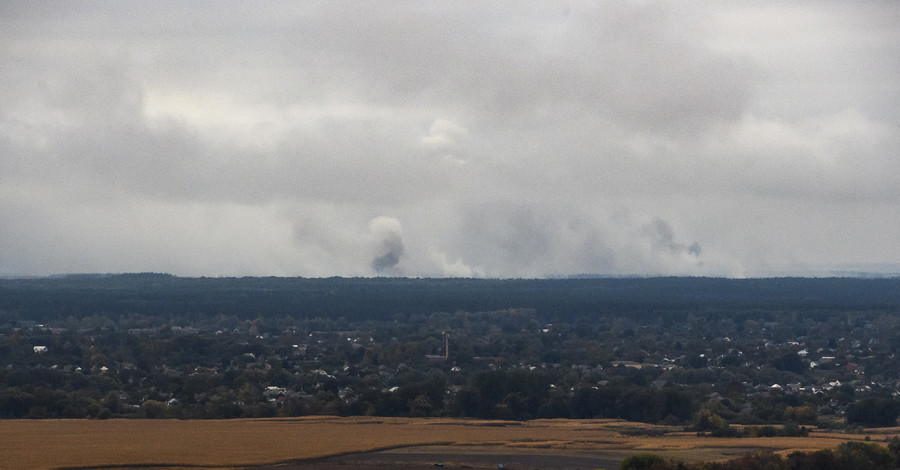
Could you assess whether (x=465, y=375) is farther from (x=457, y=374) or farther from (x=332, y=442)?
(x=332, y=442)

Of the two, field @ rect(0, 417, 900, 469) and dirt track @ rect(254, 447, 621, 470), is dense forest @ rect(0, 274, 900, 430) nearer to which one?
field @ rect(0, 417, 900, 469)

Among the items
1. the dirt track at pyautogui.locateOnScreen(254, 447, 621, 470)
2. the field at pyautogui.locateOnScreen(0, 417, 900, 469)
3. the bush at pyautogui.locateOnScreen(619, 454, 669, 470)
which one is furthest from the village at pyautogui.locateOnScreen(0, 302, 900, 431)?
the bush at pyautogui.locateOnScreen(619, 454, 669, 470)

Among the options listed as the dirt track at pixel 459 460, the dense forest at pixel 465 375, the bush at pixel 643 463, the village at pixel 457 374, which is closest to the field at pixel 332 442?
the dirt track at pixel 459 460

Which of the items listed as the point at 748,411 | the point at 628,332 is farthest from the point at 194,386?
the point at 628,332

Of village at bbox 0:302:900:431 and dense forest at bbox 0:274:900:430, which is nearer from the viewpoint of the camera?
dense forest at bbox 0:274:900:430

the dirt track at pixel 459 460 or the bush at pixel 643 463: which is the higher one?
the bush at pixel 643 463

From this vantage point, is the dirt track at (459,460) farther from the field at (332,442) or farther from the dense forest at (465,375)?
the dense forest at (465,375)

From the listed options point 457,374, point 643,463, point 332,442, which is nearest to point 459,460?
point 643,463

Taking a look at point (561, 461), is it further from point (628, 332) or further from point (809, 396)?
point (628, 332)

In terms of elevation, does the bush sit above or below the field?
above
